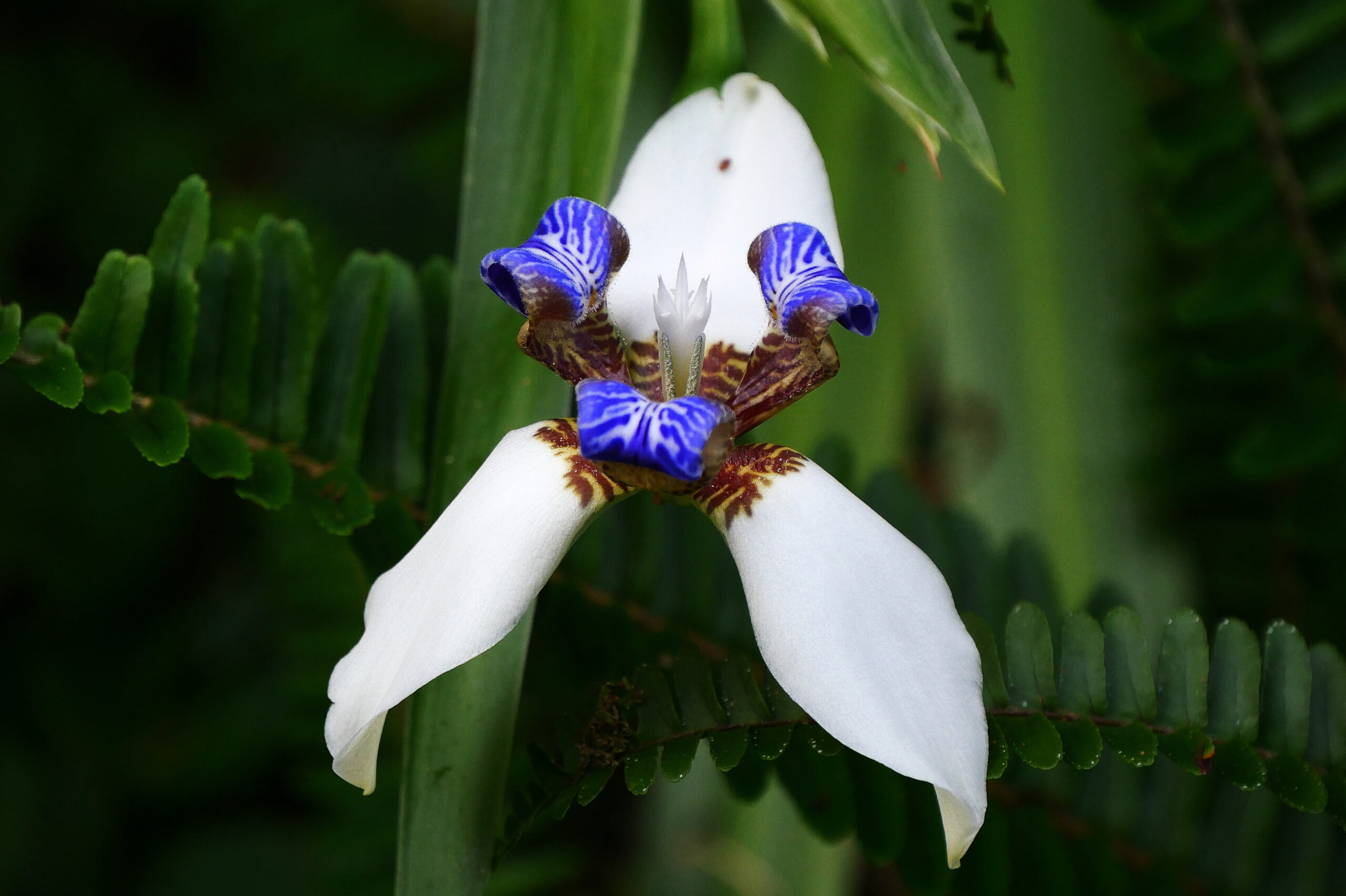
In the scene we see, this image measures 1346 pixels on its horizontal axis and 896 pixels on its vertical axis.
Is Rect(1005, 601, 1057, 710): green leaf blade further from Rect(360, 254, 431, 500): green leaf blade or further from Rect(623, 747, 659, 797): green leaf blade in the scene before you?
Rect(360, 254, 431, 500): green leaf blade

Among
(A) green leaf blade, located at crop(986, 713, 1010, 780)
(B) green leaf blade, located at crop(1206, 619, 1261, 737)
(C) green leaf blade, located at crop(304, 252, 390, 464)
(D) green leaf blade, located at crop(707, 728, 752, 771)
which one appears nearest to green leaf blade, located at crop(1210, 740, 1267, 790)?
(B) green leaf blade, located at crop(1206, 619, 1261, 737)

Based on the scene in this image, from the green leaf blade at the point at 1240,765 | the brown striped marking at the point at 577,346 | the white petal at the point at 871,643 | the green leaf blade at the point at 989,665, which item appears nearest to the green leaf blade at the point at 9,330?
the brown striped marking at the point at 577,346

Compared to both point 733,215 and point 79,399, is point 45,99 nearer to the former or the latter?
point 79,399

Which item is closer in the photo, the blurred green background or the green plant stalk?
the green plant stalk

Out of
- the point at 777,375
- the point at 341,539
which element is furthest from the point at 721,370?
the point at 341,539

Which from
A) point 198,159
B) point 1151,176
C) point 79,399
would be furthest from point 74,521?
point 1151,176

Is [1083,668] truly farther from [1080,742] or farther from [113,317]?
[113,317]

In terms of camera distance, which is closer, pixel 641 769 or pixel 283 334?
pixel 641 769
